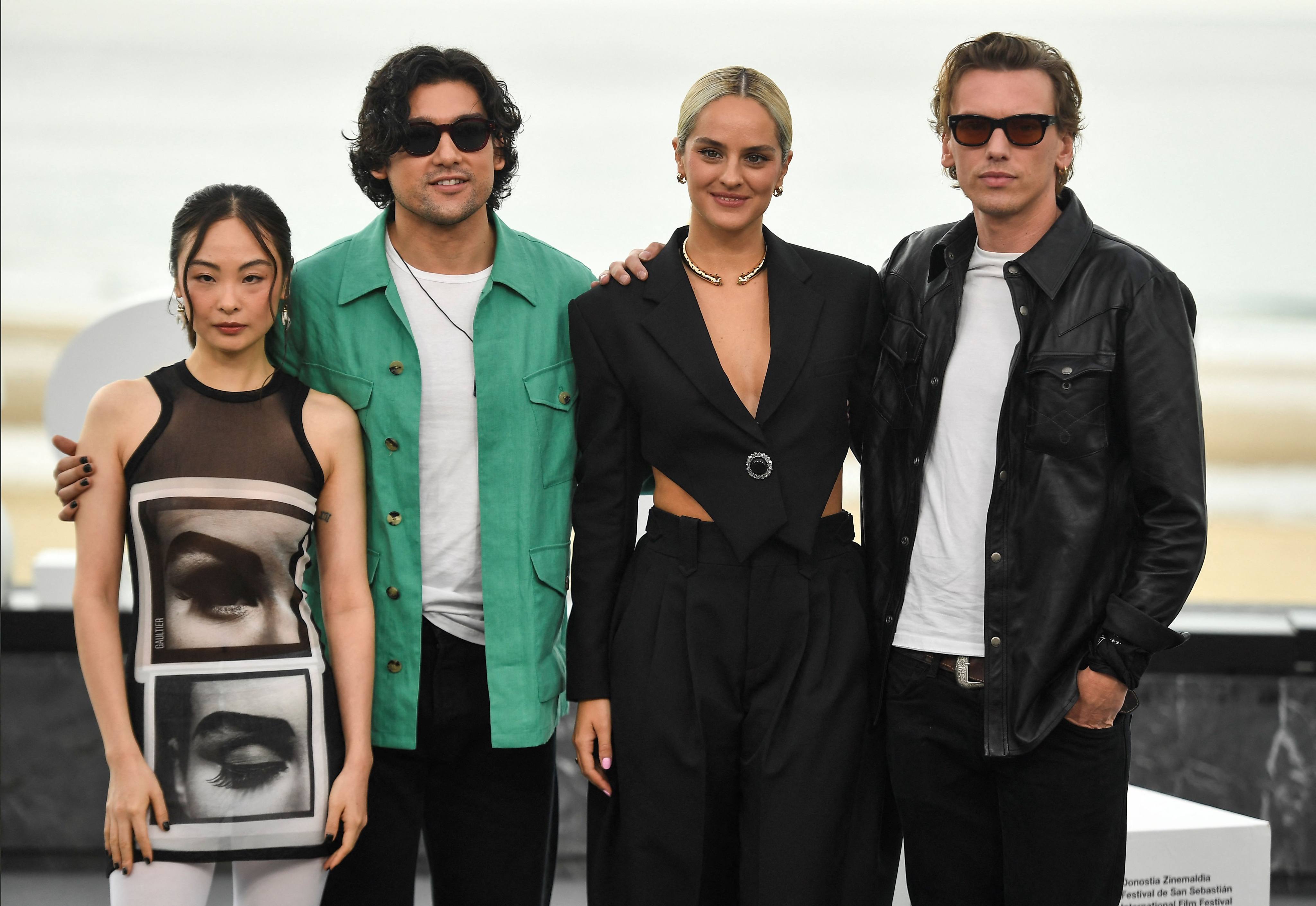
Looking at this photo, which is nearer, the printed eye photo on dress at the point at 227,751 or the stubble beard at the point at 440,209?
the printed eye photo on dress at the point at 227,751

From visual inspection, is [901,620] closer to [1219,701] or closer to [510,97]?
[510,97]

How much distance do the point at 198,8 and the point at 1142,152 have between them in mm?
3359

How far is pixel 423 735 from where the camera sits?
6.77 feet

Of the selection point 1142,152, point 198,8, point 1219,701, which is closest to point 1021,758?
point 1219,701

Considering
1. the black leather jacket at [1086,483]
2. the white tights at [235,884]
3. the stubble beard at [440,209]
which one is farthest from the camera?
the stubble beard at [440,209]

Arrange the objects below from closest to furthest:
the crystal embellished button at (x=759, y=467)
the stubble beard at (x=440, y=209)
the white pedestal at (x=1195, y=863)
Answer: the crystal embellished button at (x=759, y=467) → the stubble beard at (x=440, y=209) → the white pedestal at (x=1195, y=863)

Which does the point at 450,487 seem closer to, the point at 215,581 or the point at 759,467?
the point at 215,581

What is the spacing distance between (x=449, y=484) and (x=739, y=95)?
0.84 meters

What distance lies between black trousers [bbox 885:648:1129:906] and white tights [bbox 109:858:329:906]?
3.23 feet

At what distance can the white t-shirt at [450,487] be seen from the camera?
205 centimetres

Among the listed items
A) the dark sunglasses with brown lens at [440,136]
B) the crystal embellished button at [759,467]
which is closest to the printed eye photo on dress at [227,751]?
the crystal embellished button at [759,467]

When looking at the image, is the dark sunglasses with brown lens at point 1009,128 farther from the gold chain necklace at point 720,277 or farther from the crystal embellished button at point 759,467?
the crystal embellished button at point 759,467

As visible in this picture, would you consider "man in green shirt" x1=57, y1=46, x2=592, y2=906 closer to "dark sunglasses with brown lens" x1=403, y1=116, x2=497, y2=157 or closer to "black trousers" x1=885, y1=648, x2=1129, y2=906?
"dark sunglasses with brown lens" x1=403, y1=116, x2=497, y2=157

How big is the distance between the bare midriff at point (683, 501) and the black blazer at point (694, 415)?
0.08 feet
